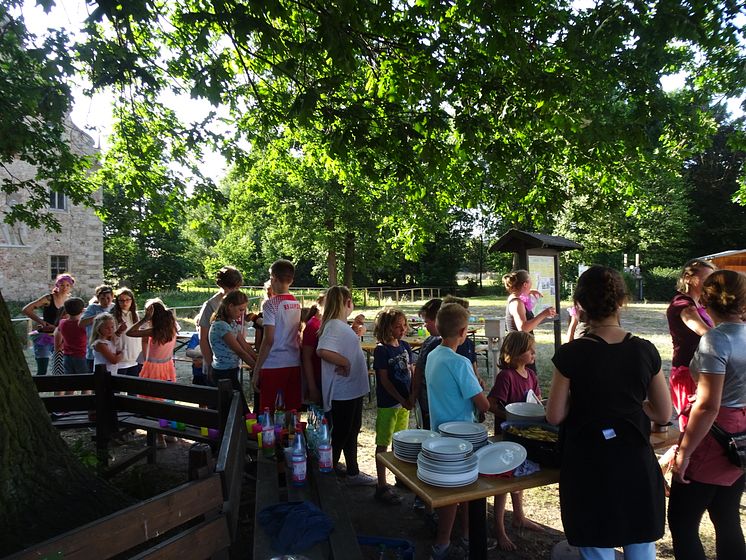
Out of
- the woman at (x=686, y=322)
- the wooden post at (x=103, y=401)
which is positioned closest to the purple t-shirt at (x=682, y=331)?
the woman at (x=686, y=322)

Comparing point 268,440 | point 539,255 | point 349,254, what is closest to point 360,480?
point 268,440

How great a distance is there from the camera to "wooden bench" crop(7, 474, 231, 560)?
165cm

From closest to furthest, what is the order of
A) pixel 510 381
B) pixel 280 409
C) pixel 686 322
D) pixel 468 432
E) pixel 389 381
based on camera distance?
pixel 468 432, pixel 510 381, pixel 686 322, pixel 280 409, pixel 389 381

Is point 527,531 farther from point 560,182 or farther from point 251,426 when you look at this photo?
point 560,182

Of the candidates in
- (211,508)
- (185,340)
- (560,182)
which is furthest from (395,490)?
(185,340)

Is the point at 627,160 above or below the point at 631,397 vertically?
above

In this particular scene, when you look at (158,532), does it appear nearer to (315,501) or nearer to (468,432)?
(315,501)

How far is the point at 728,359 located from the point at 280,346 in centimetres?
349

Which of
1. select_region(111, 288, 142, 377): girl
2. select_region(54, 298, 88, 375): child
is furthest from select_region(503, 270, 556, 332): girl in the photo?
select_region(54, 298, 88, 375): child

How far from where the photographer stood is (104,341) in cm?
589

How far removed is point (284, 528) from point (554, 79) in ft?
14.2

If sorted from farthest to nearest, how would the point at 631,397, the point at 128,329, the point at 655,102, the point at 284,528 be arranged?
the point at 128,329 → the point at 655,102 → the point at 284,528 → the point at 631,397

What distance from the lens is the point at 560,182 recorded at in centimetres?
655

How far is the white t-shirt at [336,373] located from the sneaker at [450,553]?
144cm
